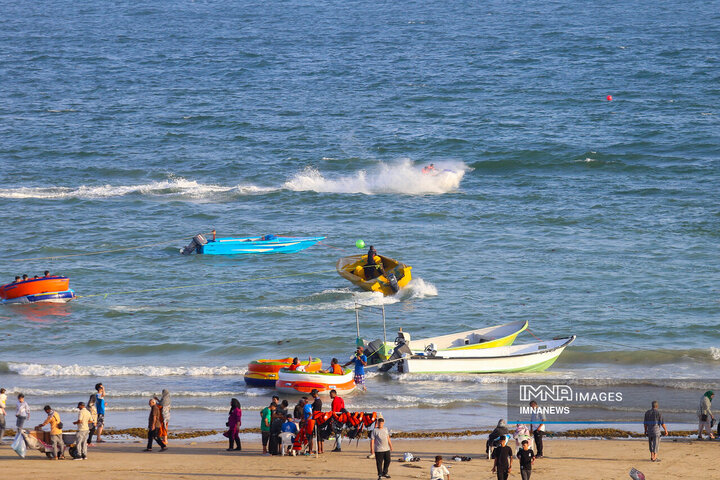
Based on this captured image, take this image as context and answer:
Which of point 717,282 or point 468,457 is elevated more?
point 717,282

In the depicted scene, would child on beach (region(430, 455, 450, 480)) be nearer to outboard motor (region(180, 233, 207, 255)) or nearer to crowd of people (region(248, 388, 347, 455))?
crowd of people (region(248, 388, 347, 455))

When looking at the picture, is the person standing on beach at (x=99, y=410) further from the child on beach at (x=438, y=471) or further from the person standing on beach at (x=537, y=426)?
the person standing on beach at (x=537, y=426)

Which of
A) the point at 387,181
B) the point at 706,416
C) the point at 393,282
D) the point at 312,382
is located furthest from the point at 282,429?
the point at 387,181

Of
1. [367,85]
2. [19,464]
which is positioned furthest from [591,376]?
[367,85]

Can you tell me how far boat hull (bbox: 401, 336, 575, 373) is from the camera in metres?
23.8

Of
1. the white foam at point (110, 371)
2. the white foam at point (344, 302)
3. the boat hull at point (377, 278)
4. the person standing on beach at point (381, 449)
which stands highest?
the boat hull at point (377, 278)

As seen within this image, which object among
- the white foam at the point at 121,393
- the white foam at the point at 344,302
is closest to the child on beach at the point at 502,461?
the white foam at the point at 121,393

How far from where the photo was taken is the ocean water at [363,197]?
26.2m

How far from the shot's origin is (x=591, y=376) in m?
24.4

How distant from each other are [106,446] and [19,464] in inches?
80.3

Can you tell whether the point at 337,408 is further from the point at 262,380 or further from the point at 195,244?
the point at 195,244

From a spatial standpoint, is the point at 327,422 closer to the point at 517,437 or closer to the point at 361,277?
the point at 517,437

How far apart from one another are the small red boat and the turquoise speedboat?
6.37 metres

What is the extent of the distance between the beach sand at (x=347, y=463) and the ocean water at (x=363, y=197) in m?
2.52
